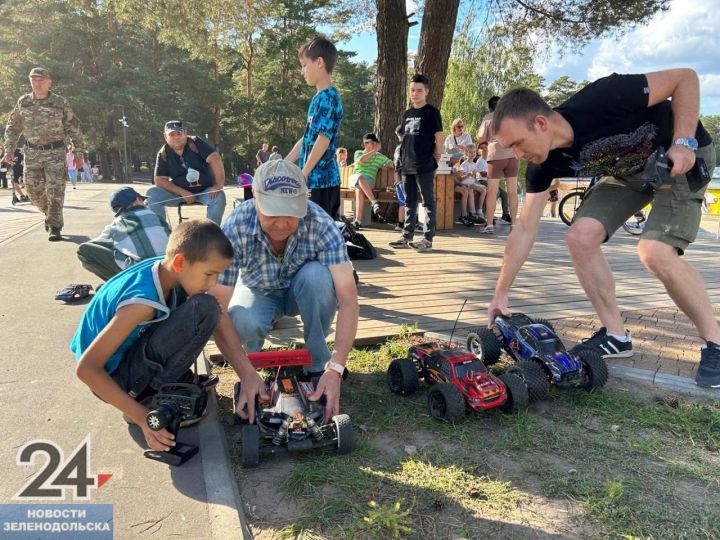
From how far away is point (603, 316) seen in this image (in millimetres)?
3506

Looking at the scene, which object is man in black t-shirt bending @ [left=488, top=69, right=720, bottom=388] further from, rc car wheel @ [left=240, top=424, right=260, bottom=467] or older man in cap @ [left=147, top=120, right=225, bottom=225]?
older man in cap @ [left=147, top=120, right=225, bottom=225]

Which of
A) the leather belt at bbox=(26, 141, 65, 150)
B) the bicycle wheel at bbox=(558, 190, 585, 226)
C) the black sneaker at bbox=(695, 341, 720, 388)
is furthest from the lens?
the bicycle wheel at bbox=(558, 190, 585, 226)

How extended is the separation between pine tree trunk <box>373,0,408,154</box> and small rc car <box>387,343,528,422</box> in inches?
289

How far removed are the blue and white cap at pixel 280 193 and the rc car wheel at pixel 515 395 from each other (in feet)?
4.30

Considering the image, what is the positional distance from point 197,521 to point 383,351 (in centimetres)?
184

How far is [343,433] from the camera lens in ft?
7.68

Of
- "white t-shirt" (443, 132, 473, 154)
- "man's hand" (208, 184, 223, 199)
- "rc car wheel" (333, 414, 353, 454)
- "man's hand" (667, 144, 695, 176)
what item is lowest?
"rc car wheel" (333, 414, 353, 454)

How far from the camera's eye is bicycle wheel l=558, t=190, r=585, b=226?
10647 millimetres

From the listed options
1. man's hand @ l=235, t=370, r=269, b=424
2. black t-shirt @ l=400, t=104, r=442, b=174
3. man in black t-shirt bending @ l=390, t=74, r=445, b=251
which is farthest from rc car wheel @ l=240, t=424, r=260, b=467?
black t-shirt @ l=400, t=104, r=442, b=174

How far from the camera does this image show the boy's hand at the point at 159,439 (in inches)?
88.1

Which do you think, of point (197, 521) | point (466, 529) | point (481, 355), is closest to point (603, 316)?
point (481, 355)

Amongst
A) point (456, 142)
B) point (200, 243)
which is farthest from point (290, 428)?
point (456, 142)

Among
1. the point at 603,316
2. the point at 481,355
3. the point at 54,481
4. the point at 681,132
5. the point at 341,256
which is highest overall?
the point at 681,132

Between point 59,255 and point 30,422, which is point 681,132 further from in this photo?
point 59,255
